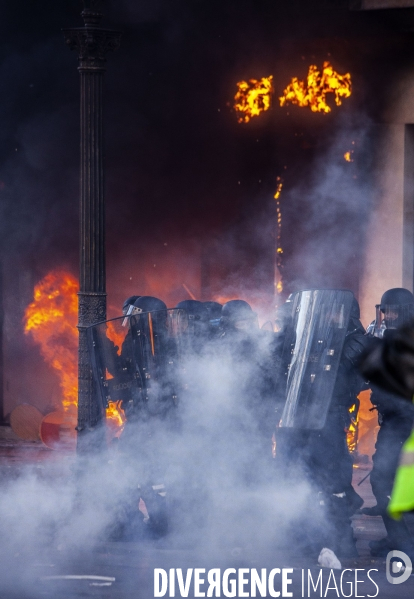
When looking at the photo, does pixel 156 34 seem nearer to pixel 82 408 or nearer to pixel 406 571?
pixel 82 408

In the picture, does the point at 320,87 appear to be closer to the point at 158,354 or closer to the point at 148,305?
the point at 148,305

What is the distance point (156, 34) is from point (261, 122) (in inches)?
65.9

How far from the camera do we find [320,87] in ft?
31.4

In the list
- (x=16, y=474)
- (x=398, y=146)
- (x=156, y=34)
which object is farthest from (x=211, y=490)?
(x=156, y=34)

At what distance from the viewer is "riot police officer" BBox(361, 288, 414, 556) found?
19.2 feet

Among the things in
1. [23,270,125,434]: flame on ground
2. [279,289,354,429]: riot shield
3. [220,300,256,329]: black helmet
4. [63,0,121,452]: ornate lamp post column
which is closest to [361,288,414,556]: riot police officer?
[279,289,354,429]: riot shield

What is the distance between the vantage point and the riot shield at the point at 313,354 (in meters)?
6.00

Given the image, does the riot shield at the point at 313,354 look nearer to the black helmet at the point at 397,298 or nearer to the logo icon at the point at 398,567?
the black helmet at the point at 397,298

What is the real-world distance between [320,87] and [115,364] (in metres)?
4.99

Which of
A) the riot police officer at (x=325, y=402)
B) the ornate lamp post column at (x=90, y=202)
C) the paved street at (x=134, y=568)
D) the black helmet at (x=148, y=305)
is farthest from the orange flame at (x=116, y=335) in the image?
the paved street at (x=134, y=568)

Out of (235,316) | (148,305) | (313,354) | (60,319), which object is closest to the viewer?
(313,354)

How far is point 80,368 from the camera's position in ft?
22.7

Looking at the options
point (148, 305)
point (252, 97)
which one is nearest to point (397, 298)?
point (148, 305)

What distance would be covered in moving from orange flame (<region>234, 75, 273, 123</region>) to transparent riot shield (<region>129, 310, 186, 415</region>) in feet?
14.1
